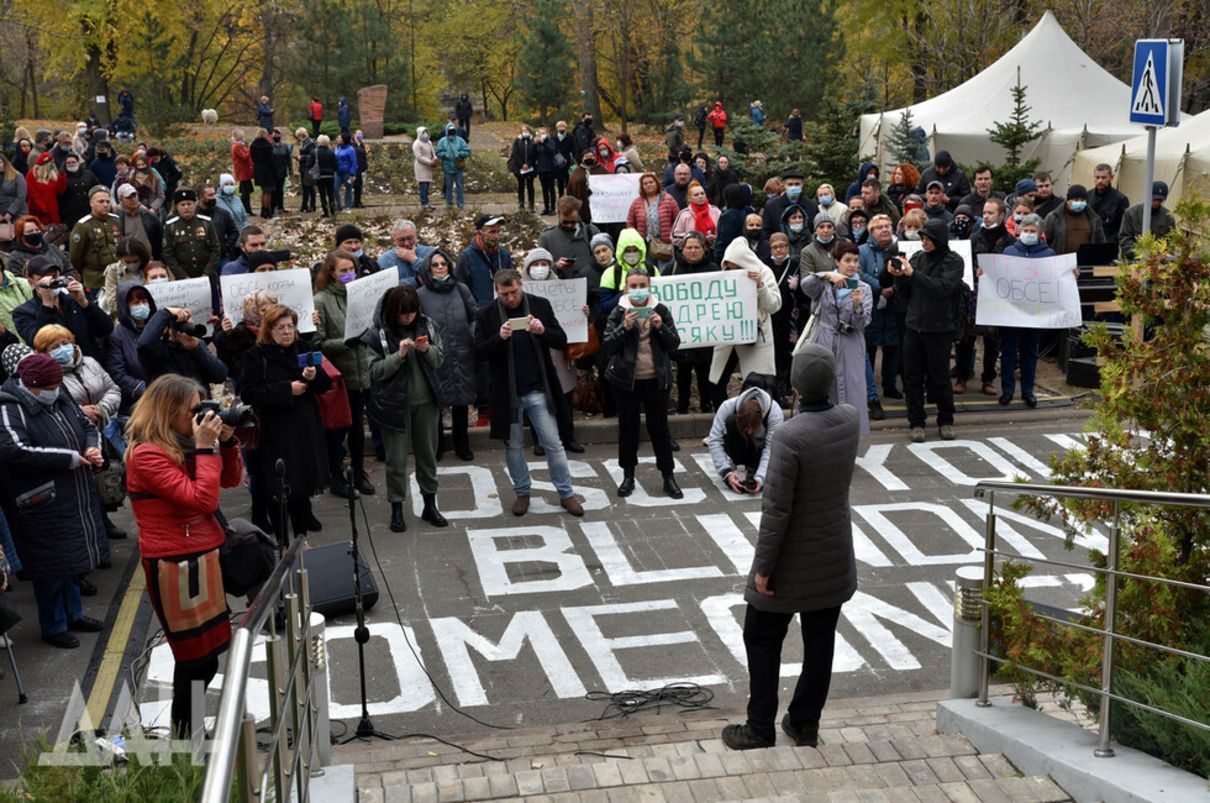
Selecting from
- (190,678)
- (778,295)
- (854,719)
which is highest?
(778,295)

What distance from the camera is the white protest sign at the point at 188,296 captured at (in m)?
11.8

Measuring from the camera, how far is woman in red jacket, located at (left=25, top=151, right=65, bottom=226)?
64.9 ft

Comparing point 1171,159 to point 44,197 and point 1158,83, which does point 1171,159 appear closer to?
point 1158,83

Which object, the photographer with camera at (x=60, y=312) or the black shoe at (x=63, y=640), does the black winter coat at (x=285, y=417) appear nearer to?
the photographer with camera at (x=60, y=312)

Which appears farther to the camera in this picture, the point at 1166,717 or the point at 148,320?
the point at 148,320

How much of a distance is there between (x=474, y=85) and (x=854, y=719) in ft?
211

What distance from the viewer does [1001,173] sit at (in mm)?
21766

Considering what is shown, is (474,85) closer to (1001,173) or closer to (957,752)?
(1001,173)

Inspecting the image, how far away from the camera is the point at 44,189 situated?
19.8 meters

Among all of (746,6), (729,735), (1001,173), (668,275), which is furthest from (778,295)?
(746,6)

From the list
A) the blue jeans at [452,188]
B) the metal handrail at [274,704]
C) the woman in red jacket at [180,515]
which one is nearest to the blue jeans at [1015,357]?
the woman in red jacket at [180,515]

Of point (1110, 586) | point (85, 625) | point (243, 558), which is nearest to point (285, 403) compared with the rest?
point (85, 625)

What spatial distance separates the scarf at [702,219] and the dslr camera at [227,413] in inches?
364

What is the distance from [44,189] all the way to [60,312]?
31.6ft
